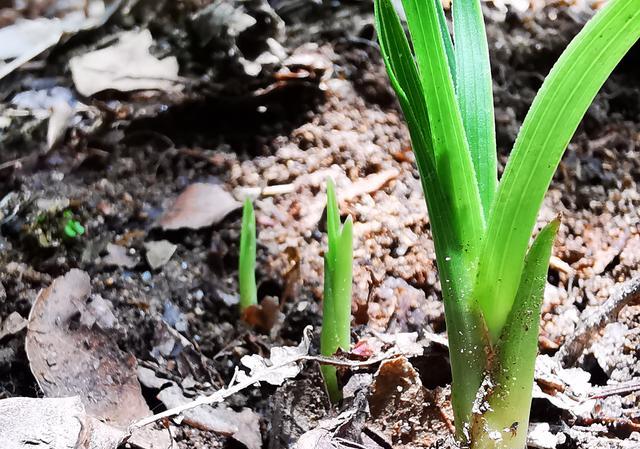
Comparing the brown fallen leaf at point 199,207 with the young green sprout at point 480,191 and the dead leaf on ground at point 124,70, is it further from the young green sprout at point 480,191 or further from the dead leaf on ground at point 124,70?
the young green sprout at point 480,191

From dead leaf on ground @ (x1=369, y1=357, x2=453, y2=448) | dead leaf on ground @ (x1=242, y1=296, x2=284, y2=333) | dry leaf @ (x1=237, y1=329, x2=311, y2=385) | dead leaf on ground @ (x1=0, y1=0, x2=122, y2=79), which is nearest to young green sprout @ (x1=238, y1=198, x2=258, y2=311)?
dead leaf on ground @ (x1=242, y1=296, x2=284, y2=333)

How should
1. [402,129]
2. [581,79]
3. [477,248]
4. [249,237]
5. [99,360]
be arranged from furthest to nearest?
[402,129], [249,237], [99,360], [477,248], [581,79]

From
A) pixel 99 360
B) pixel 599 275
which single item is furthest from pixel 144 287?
pixel 599 275

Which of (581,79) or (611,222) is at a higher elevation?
(581,79)

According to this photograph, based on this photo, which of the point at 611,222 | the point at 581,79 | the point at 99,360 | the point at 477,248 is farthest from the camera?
the point at 611,222

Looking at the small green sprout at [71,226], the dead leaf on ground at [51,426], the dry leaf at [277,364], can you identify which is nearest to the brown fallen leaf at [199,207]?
the small green sprout at [71,226]

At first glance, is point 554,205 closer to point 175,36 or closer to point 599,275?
point 599,275
